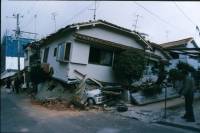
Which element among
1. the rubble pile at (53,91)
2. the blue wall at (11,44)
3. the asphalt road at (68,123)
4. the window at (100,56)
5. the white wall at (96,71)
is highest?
the blue wall at (11,44)

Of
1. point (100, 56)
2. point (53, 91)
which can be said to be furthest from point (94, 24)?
point (53, 91)

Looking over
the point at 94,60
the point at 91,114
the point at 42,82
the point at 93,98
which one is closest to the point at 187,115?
the point at 91,114

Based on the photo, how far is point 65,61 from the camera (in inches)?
768

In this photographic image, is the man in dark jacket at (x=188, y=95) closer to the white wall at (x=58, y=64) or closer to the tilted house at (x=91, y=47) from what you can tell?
the tilted house at (x=91, y=47)

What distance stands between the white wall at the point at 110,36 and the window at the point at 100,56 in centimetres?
95

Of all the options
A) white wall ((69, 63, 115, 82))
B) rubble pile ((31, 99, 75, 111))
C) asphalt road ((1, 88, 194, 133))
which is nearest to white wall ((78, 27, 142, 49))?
white wall ((69, 63, 115, 82))

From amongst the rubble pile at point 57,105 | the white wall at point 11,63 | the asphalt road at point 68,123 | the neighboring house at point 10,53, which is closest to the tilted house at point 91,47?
the rubble pile at point 57,105

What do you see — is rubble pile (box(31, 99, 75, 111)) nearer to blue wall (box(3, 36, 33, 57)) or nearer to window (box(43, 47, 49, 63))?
window (box(43, 47, 49, 63))

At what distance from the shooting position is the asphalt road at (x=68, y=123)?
35.3 ft

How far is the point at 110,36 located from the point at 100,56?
1.71 m

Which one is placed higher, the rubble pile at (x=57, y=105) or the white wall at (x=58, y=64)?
the white wall at (x=58, y=64)

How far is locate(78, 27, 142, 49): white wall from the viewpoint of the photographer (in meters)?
20.3

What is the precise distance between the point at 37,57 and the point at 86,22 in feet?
41.0

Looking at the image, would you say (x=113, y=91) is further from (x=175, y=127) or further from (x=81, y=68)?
(x=175, y=127)
